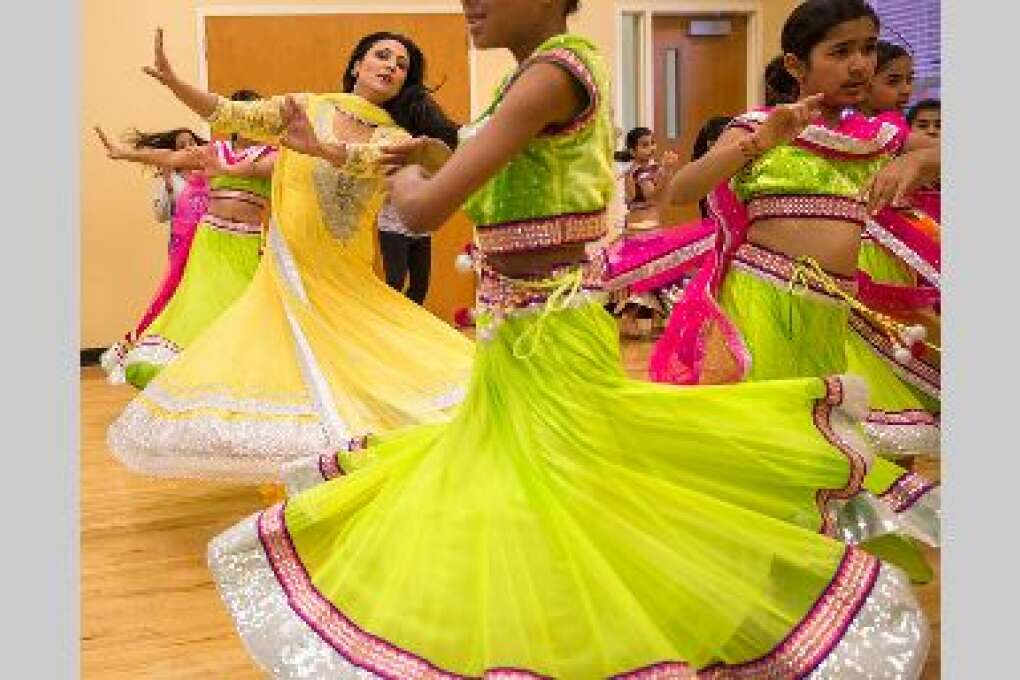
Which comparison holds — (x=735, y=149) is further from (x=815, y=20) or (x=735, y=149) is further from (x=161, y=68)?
(x=161, y=68)

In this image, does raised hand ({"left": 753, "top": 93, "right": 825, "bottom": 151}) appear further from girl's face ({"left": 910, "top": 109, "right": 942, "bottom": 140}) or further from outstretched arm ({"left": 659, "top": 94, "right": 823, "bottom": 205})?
girl's face ({"left": 910, "top": 109, "right": 942, "bottom": 140})

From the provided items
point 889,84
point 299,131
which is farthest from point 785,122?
point 889,84

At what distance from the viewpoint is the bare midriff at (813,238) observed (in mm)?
2793

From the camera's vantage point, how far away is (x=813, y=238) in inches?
110

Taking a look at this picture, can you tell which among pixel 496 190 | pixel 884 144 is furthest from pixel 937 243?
pixel 496 190

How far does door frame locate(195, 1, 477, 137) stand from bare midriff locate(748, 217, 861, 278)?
6062mm

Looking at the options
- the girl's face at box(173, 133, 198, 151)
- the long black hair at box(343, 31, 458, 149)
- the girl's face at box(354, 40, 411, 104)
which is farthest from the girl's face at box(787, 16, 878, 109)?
the girl's face at box(173, 133, 198, 151)

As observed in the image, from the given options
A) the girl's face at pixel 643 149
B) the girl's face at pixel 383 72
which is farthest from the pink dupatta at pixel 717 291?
the girl's face at pixel 643 149

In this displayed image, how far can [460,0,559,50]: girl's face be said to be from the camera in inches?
84.0

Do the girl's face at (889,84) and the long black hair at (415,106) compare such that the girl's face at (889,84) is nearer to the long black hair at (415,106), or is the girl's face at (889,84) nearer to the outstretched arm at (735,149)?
the outstretched arm at (735,149)

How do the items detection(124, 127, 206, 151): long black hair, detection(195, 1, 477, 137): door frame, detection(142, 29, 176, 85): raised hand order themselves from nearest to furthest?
detection(142, 29, 176, 85): raised hand → detection(124, 127, 206, 151): long black hair → detection(195, 1, 477, 137): door frame

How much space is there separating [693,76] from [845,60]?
7.17m

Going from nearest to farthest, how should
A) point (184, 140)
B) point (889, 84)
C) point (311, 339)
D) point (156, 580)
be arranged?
1. point (156, 580)
2. point (889, 84)
3. point (311, 339)
4. point (184, 140)

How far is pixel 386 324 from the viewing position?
12.8 feet
